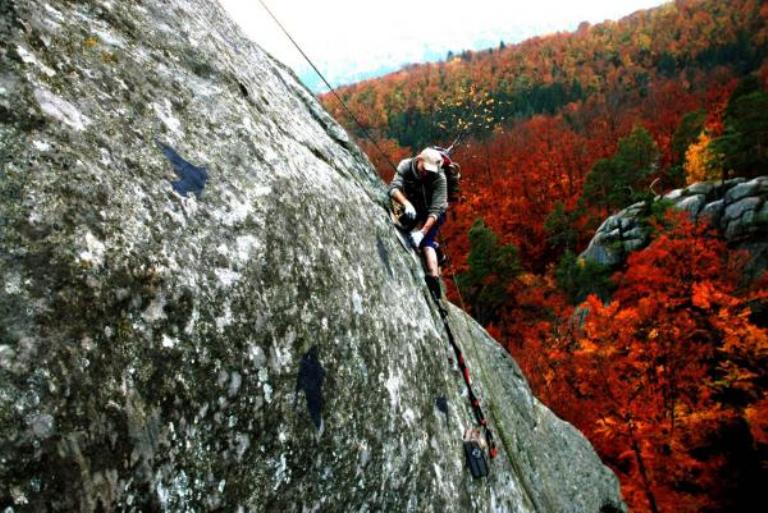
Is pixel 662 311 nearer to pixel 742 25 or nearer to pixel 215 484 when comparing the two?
pixel 215 484

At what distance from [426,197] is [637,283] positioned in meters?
34.6

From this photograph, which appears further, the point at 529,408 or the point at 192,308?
the point at 529,408

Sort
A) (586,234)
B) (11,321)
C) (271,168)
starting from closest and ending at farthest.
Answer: (11,321) → (271,168) → (586,234)

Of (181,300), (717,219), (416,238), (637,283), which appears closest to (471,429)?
(416,238)

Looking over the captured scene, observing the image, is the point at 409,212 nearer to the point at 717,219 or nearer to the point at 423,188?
the point at 423,188

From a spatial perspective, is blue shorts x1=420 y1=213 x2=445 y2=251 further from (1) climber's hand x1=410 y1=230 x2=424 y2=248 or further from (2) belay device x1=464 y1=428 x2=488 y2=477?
(2) belay device x1=464 y1=428 x2=488 y2=477

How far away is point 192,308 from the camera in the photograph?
2.64m

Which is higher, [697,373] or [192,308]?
[192,308]

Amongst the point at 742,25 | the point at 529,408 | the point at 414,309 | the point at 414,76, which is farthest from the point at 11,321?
the point at 414,76

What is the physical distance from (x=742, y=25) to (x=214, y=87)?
499ft

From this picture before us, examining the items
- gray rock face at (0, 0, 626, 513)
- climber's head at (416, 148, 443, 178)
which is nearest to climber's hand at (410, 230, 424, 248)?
climber's head at (416, 148, 443, 178)

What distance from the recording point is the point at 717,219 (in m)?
37.4

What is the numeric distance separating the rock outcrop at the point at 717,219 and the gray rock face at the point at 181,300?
39.7 meters

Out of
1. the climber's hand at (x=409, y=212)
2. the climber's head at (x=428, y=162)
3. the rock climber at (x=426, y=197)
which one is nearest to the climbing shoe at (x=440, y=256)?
the rock climber at (x=426, y=197)
